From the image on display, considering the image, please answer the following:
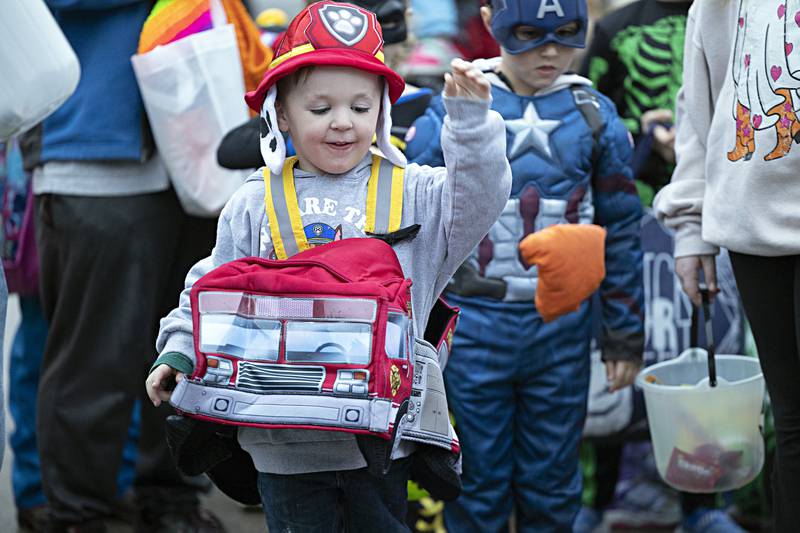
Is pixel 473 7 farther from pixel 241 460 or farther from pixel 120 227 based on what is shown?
pixel 241 460

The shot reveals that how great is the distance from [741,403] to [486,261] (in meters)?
0.84

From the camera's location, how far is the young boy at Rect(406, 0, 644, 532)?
3627mm

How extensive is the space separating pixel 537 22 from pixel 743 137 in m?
0.88

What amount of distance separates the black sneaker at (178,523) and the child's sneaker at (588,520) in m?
1.32

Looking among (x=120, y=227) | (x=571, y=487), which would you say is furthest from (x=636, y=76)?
(x=120, y=227)

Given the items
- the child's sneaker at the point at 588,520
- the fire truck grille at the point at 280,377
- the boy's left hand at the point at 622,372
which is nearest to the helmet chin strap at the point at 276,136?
the fire truck grille at the point at 280,377

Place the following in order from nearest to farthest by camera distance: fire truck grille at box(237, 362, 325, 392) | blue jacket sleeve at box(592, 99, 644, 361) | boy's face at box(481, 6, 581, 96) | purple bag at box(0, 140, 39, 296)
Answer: fire truck grille at box(237, 362, 325, 392) < boy's face at box(481, 6, 581, 96) < blue jacket sleeve at box(592, 99, 644, 361) < purple bag at box(0, 140, 39, 296)

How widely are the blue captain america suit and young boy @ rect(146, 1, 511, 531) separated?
85 cm

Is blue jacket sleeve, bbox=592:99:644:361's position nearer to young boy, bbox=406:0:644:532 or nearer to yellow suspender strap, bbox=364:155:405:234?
young boy, bbox=406:0:644:532

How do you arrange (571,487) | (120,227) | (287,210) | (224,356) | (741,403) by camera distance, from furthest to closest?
(120,227), (571,487), (741,403), (287,210), (224,356)

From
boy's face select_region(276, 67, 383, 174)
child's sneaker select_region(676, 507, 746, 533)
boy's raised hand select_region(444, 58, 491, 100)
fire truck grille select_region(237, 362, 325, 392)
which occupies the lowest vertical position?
child's sneaker select_region(676, 507, 746, 533)

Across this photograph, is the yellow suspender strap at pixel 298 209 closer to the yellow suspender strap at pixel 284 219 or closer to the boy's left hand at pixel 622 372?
the yellow suspender strap at pixel 284 219

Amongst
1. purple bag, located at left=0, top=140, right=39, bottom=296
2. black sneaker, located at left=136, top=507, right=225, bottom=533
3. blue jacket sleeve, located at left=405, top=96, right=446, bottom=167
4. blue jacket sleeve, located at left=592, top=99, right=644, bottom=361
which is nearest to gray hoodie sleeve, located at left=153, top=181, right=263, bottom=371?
blue jacket sleeve, located at left=405, top=96, right=446, bottom=167

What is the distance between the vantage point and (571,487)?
148 inches
